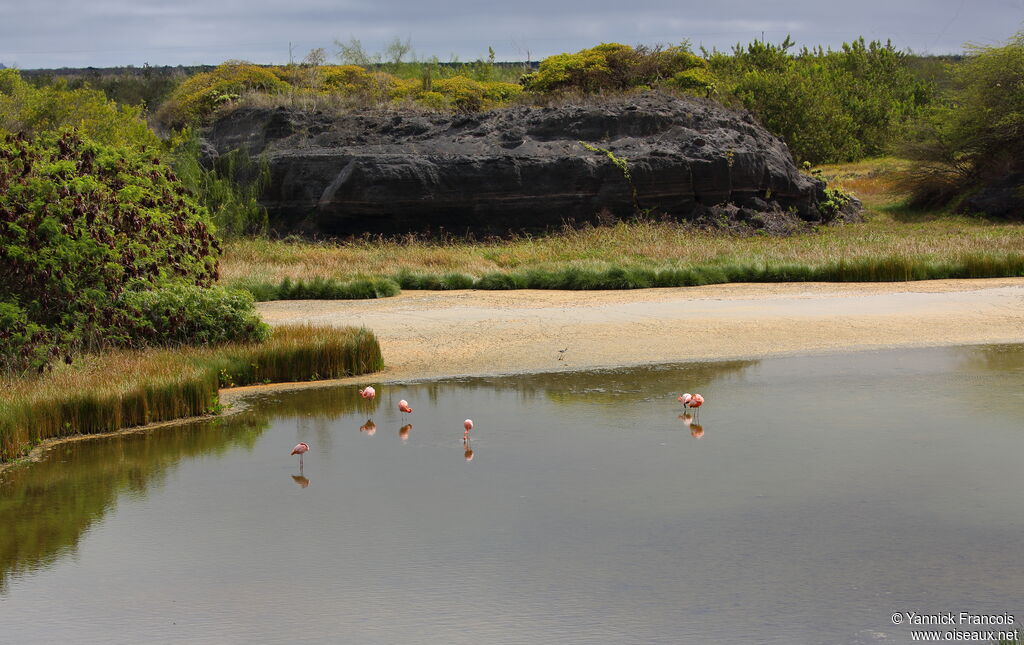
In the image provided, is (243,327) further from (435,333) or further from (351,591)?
(351,591)

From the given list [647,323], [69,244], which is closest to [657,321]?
[647,323]

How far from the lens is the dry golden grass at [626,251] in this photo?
20000 millimetres

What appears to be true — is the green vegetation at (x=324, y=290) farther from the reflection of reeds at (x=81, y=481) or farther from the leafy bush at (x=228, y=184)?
the reflection of reeds at (x=81, y=481)

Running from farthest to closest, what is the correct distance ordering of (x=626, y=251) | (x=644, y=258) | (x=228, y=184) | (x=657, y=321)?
(x=228, y=184) < (x=626, y=251) < (x=644, y=258) < (x=657, y=321)

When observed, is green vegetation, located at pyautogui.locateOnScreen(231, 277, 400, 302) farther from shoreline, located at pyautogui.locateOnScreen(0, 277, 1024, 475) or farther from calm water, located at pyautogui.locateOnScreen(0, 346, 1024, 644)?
calm water, located at pyautogui.locateOnScreen(0, 346, 1024, 644)

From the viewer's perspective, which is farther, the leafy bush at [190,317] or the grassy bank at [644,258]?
the grassy bank at [644,258]

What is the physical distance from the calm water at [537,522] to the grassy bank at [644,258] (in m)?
7.56

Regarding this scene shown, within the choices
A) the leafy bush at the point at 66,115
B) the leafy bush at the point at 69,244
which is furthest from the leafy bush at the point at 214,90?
the leafy bush at the point at 69,244

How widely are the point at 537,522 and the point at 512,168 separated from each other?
733 inches

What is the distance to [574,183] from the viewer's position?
25.7 m

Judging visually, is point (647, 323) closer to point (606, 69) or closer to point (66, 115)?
point (66, 115)

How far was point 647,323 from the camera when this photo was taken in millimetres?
15359

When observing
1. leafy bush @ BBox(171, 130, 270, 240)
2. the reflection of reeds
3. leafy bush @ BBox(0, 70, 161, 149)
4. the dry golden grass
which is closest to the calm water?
the reflection of reeds

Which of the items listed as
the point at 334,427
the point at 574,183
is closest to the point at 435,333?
the point at 334,427
